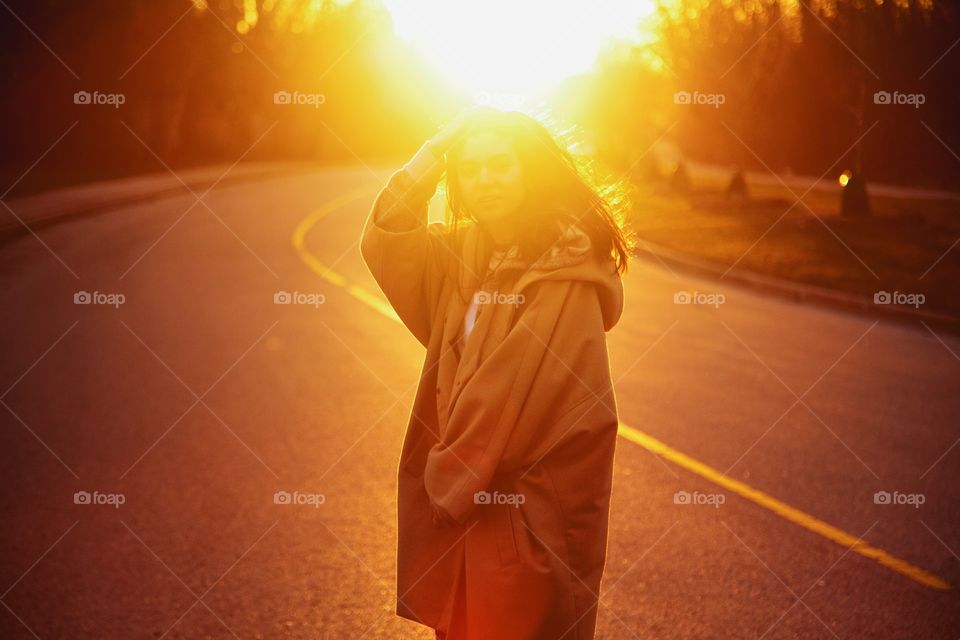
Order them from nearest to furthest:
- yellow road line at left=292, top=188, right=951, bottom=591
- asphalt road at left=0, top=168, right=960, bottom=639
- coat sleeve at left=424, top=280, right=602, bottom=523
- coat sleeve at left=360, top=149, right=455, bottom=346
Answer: coat sleeve at left=424, top=280, right=602, bottom=523
coat sleeve at left=360, top=149, right=455, bottom=346
asphalt road at left=0, top=168, right=960, bottom=639
yellow road line at left=292, top=188, right=951, bottom=591

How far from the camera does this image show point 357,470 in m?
5.91

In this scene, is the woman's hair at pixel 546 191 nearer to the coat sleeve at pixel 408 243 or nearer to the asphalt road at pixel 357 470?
the coat sleeve at pixel 408 243

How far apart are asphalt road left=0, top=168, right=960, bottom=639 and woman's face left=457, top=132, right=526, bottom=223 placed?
209 centimetres

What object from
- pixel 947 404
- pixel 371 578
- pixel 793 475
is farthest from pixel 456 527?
pixel 947 404

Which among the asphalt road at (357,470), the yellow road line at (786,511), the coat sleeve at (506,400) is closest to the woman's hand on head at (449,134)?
the coat sleeve at (506,400)

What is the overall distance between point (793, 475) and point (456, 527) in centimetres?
401

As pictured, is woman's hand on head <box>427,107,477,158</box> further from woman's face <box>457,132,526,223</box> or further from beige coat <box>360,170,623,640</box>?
beige coat <box>360,170,623,640</box>

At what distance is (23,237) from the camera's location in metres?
17.5

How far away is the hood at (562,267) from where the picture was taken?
2.58 meters

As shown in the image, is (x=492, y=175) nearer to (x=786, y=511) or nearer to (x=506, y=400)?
(x=506, y=400)

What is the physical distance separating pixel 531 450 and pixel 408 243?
2.32 feet

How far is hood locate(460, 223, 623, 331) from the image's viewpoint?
2.58 m

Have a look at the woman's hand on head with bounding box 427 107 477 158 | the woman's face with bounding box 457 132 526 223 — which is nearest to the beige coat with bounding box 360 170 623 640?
the woman's face with bounding box 457 132 526 223

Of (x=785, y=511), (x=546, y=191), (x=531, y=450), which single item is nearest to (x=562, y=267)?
(x=546, y=191)
